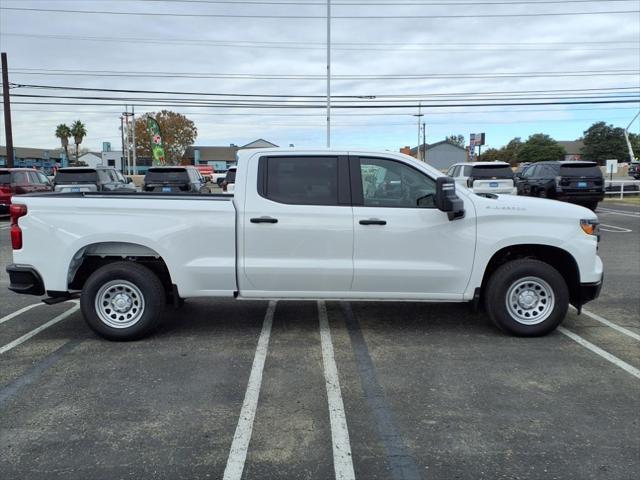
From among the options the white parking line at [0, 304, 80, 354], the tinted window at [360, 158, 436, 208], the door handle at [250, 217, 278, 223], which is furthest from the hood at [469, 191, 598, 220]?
the white parking line at [0, 304, 80, 354]

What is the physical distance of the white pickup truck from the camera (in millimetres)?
5352

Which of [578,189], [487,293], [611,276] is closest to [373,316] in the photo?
[487,293]

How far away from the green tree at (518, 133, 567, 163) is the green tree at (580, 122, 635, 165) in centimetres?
434

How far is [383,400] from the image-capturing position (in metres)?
4.14

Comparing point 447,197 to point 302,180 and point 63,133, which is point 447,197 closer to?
point 302,180

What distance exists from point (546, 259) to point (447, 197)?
1431mm

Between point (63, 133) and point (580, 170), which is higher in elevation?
point (63, 133)

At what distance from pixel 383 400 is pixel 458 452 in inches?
33.2

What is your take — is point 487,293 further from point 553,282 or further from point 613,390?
point 613,390

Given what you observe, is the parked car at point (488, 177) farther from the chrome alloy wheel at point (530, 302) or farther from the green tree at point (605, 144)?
the green tree at point (605, 144)

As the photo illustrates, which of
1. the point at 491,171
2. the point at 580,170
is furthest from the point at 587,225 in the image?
the point at 580,170

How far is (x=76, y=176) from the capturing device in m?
18.2

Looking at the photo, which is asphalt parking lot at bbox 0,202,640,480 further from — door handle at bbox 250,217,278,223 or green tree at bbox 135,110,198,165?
green tree at bbox 135,110,198,165

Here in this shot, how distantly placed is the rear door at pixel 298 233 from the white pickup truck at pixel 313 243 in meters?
0.01
